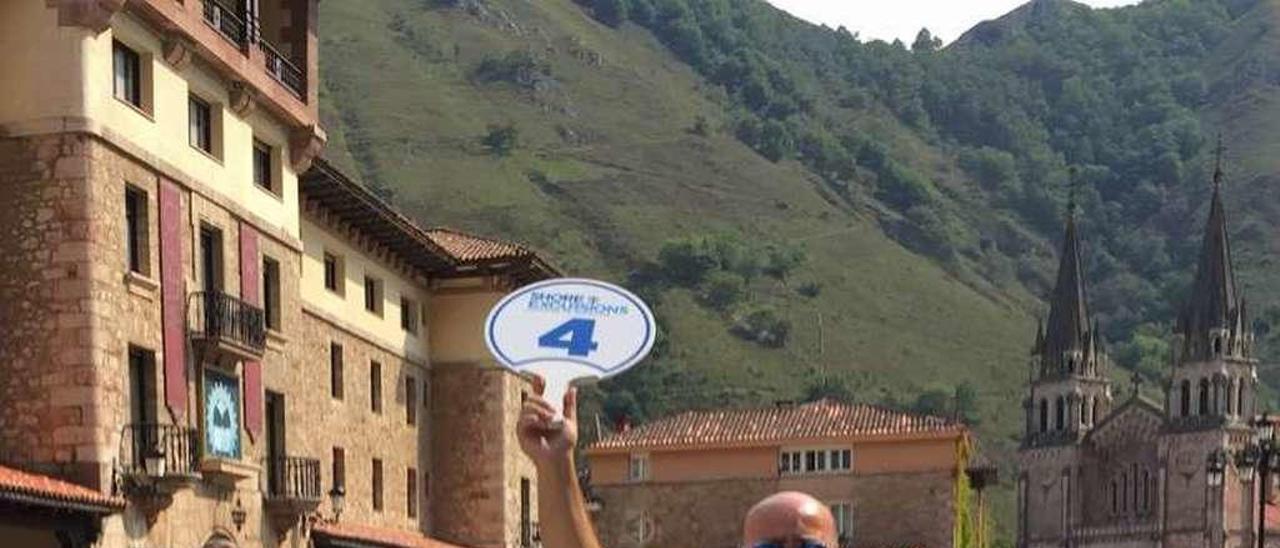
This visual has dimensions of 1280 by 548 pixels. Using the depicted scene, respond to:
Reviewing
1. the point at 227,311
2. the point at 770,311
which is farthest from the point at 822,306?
the point at 227,311

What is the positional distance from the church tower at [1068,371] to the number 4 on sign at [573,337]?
415 ft

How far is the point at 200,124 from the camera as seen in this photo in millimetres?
27750

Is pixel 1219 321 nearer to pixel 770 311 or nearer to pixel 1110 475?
pixel 1110 475

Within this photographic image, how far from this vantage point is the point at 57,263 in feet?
77.6

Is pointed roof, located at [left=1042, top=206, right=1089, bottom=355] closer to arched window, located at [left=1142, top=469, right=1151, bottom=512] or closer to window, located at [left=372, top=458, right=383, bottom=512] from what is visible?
arched window, located at [left=1142, top=469, right=1151, bottom=512]

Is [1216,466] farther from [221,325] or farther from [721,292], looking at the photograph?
[721,292]

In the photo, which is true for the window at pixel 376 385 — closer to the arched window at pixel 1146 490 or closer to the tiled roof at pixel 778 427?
the tiled roof at pixel 778 427

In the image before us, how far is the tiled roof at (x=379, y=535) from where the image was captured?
3333 centimetres

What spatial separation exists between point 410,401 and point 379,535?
5972 millimetres

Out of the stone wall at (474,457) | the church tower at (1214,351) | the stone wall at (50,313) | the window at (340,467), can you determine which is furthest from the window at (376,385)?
the church tower at (1214,351)

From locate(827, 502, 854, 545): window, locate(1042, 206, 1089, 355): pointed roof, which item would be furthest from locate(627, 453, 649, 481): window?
locate(1042, 206, 1089, 355): pointed roof

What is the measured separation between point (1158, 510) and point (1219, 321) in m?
10.3

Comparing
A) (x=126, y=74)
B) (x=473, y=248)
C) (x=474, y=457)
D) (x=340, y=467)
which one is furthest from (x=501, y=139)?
(x=126, y=74)

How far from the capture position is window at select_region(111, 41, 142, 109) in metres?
24.7
